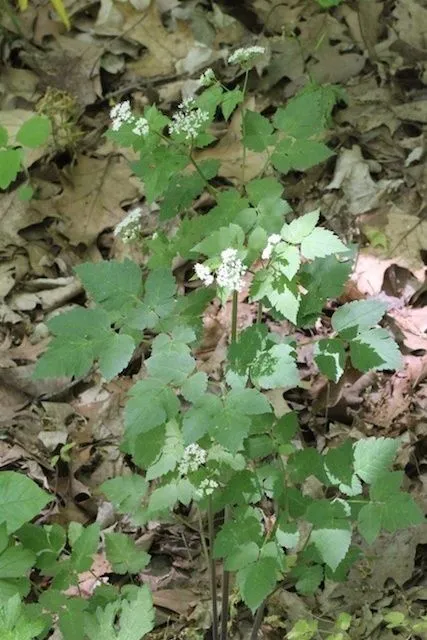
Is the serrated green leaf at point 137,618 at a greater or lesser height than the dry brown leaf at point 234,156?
greater

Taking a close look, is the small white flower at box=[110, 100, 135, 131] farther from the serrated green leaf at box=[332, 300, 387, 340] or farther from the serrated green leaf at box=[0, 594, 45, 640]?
the serrated green leaf at box=[0, 594, 45, 640]

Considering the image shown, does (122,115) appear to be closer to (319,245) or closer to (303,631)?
(319,245)

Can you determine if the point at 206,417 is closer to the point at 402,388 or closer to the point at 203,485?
the point at 203,485

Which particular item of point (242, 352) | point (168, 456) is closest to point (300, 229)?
point (242, 352)

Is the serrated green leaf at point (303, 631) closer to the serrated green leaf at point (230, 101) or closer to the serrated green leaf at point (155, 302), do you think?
the serrated green leaf at point (155, 302)

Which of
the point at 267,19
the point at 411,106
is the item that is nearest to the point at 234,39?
the point at 267,19

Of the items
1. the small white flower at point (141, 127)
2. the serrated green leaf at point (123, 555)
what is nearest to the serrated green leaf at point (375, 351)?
the small white flower at point (141, 127)
